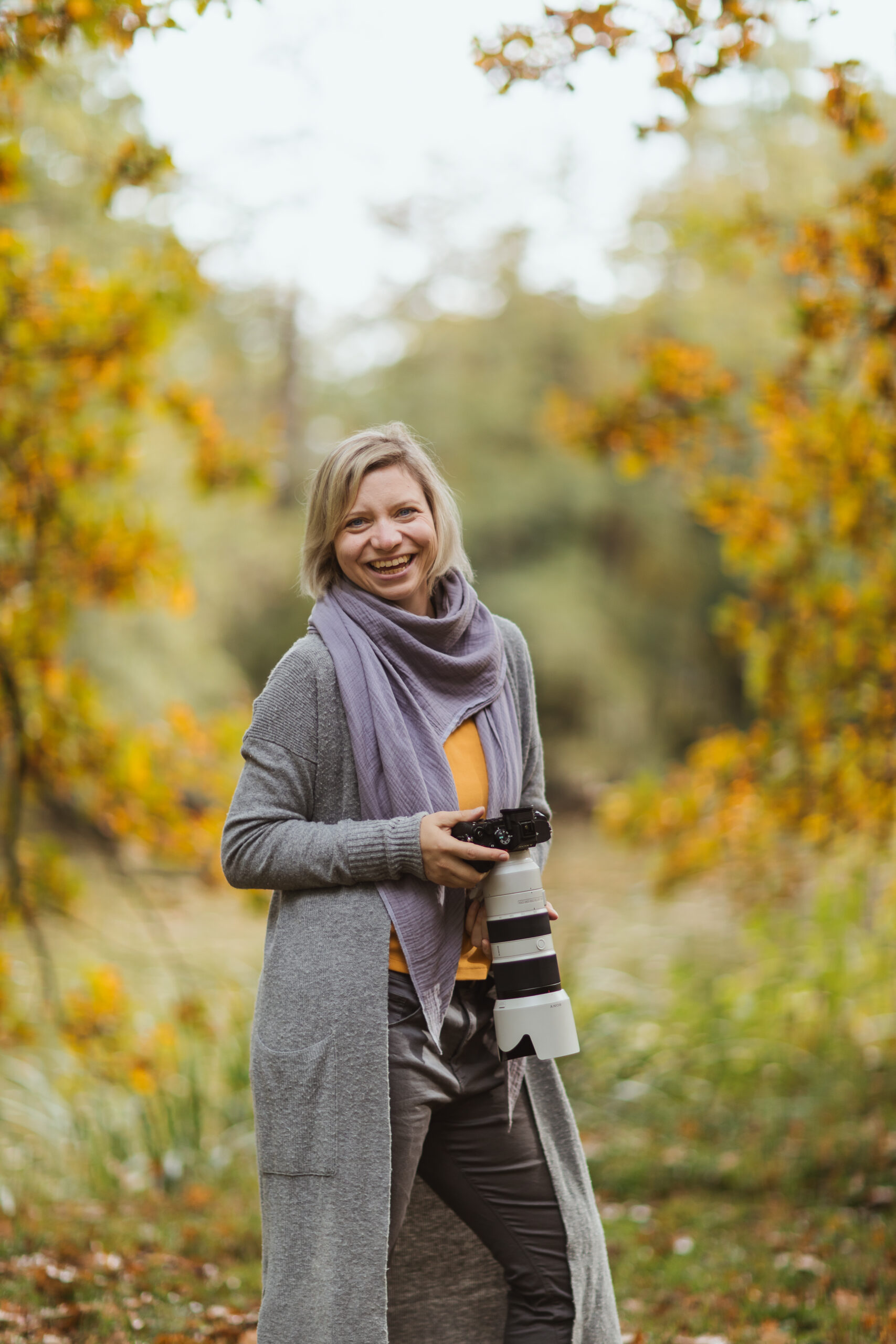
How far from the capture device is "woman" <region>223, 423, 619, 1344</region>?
167 cm

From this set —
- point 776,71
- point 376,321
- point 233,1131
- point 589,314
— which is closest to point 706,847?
point 233,1131

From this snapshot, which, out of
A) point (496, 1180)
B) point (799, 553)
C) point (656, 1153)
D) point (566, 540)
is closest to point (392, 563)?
point (496, 1180)

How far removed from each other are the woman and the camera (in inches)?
2.6

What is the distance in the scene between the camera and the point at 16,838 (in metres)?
4.27

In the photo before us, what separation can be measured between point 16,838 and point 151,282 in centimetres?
197

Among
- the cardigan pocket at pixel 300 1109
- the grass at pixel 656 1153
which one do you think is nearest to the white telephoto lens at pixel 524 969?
the cardigan pocket at pixel 300 1109

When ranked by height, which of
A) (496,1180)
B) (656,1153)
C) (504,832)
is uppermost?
(504,832)

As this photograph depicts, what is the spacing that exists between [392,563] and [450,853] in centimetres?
48

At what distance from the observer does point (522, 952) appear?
173 cm

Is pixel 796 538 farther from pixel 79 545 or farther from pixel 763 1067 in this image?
pixel 79 545

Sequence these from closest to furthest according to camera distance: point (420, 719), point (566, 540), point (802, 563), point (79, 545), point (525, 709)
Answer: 1. point (420, 719)
2. point (525, 709)
3. point (79, 545)
4. point (802, 563)
5. point (566, 540)

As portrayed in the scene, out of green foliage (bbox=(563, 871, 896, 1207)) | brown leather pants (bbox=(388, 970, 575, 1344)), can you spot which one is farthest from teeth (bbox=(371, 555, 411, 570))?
green foliage (bbox=(563, 871, 896, 1207))

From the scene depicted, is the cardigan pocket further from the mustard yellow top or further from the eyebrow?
the eyebrow

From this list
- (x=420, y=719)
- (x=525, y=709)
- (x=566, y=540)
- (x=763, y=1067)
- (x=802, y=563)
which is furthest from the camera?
(x=566, y=540)
